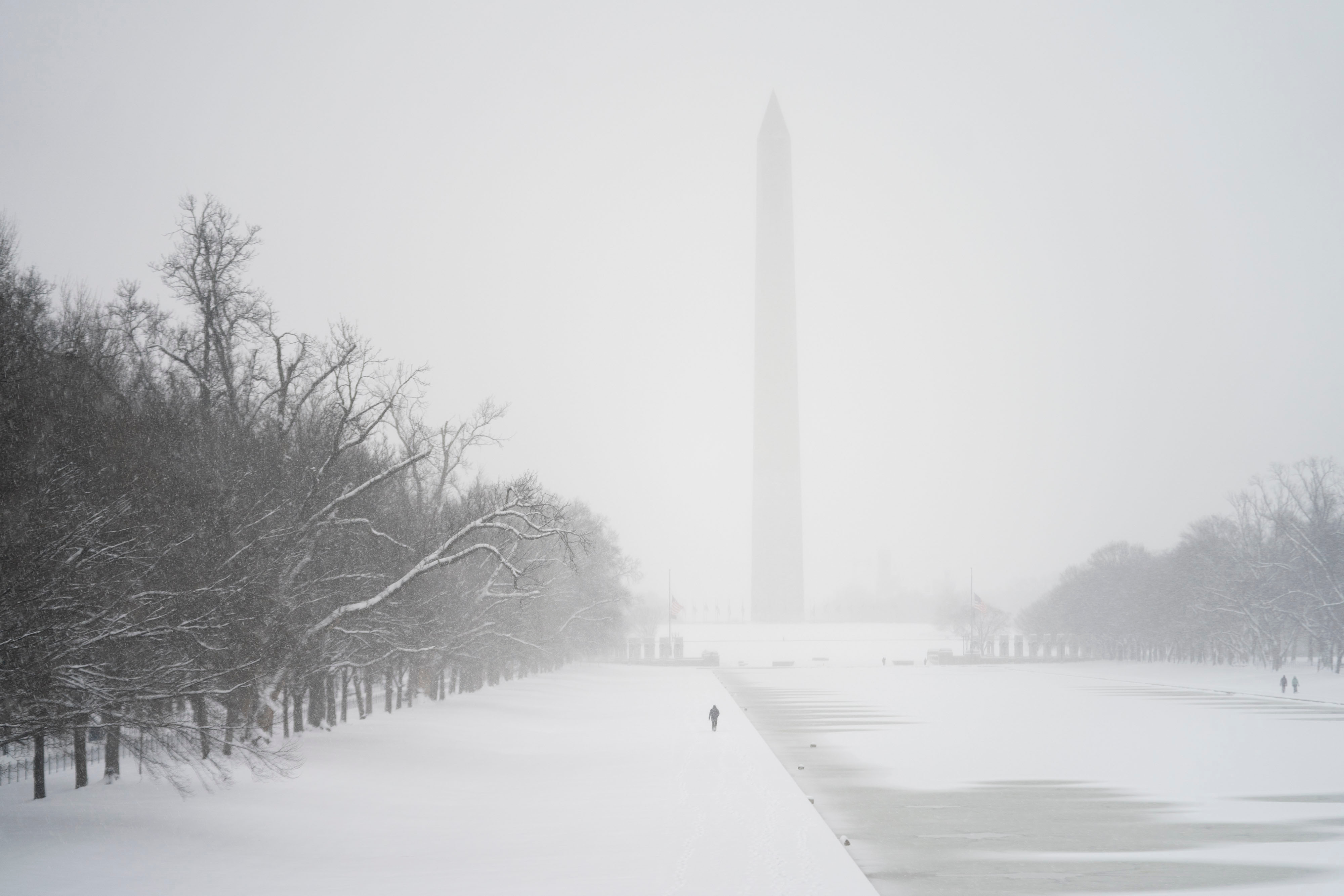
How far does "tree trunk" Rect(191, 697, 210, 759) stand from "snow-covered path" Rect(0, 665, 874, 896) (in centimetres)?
126

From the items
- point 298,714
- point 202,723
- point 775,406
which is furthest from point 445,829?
point 775,406

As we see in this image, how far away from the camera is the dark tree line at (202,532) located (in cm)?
1573

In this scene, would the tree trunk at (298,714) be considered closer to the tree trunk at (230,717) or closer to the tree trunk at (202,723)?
the tree trunk at (202,723)

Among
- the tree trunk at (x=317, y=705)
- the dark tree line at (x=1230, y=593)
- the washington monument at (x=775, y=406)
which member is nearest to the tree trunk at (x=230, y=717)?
the tree trunk at (x=317, y=705)

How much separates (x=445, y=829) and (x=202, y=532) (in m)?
6.53

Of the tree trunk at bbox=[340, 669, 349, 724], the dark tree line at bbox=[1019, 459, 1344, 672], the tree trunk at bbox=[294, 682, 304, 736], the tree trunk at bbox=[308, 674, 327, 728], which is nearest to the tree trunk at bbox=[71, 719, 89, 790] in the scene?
the tree trunk at bbox=[294, 682, 304, 736]

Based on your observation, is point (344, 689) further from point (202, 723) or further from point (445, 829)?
point (445, 829)

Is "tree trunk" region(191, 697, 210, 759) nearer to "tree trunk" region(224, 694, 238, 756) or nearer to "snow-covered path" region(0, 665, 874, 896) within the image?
"tree trunk" region(224, 694, 238, 756)

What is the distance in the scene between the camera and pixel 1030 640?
12225 cm

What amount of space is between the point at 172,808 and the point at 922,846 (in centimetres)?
1230

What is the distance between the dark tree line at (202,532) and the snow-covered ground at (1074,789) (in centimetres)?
947

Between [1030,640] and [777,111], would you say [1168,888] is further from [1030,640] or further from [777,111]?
[777,111]

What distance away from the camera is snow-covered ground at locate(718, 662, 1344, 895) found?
1716cm

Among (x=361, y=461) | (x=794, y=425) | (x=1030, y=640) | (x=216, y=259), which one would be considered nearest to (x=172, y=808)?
(x=361, y=461)
